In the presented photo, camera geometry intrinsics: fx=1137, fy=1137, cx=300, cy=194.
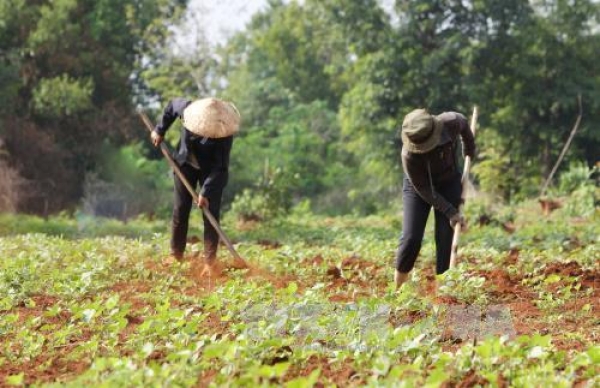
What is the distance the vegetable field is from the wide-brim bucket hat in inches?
32.0

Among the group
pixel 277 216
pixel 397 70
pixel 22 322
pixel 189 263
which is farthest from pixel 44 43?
pixel 22 322

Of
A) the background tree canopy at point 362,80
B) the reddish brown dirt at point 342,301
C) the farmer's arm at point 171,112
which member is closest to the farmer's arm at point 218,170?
the farmer's arm at point 171,112

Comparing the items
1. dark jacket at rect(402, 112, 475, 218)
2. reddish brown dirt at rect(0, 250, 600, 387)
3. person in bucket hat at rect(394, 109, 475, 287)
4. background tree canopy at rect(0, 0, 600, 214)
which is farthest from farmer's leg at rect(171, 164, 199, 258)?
background tree canopy at rect(0, 0, 600, 214)

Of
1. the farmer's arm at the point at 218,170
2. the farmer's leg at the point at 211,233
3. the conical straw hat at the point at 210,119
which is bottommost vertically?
the farmer's leg at the point at 211,233

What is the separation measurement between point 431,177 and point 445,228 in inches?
15.6

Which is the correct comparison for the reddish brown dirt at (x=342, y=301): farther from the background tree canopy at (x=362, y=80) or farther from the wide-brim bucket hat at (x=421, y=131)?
the background tree canopy at (x=362, y=80)

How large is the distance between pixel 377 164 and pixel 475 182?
260cm

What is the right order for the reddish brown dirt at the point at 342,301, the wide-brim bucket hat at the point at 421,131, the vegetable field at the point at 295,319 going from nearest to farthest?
the vegetable field at the point at 295,319, the reddish brown dirt at the point at 342,301, the wide-brim bucket hat at the point at 421,131

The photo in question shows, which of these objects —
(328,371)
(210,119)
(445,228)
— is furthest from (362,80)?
(328,371)

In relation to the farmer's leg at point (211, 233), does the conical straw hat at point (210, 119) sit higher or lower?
higher

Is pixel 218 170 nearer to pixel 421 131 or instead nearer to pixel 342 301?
pixel 342 301

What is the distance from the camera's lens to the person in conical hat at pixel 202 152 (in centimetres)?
870

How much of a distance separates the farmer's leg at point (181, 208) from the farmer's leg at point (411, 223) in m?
2.14

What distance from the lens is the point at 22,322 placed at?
6500mm
